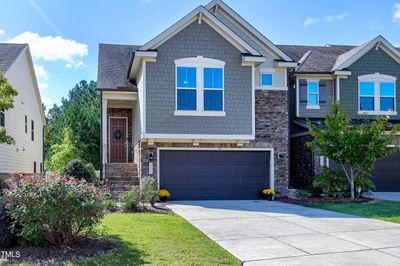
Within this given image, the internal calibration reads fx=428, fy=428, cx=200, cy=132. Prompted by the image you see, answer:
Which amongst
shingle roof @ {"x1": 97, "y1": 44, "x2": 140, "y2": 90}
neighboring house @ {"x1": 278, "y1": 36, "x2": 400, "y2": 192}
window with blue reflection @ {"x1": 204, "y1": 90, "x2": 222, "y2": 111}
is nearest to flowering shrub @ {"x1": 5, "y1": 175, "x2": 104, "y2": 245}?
window with blue reflection @ {"x1": 204, "y1": 90, "x2": 222, "y2": 111}

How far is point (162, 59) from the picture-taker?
16781 mm

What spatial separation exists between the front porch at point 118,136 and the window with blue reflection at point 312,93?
28.2 ft

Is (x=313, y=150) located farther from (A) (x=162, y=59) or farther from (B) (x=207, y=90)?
(A) (x=162, y=59)

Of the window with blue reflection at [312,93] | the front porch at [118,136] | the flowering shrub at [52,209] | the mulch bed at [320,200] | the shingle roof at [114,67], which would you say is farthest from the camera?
the window with blue reflection at [312,93]

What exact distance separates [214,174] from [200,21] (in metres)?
6.31

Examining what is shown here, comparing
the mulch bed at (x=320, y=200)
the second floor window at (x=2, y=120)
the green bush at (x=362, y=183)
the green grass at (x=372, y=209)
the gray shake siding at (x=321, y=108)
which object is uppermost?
the gray shake siding at (x=321, y=108)

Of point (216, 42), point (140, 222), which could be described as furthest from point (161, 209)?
point (216, 42)

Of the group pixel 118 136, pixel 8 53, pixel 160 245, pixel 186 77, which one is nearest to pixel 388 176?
pixel 186 77

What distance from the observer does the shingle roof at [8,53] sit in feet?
66.1

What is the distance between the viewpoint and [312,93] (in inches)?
838

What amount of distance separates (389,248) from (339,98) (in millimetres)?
13714

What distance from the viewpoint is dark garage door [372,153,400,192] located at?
20719 millimetres

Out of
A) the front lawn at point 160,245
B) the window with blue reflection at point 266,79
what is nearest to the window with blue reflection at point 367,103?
the window with blue reflection at point 266,79

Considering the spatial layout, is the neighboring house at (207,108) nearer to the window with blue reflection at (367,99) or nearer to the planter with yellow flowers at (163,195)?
the planter with yellow flowers at (163,195)
